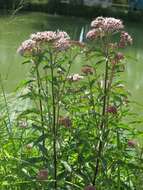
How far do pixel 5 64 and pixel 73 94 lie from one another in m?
3.83

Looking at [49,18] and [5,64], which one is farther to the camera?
[49,18]

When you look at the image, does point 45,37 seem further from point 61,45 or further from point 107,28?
point 107,28

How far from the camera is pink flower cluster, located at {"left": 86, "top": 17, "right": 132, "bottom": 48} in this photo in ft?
4.82

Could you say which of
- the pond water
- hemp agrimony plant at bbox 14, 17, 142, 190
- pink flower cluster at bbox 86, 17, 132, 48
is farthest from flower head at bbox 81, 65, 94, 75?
the pond water

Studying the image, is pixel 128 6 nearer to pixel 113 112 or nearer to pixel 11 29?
pixel 11 29

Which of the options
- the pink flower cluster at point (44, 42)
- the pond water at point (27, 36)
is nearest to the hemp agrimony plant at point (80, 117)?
the pink flower cluster at point (44, 42)

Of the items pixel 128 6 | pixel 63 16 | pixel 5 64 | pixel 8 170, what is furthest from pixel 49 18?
pixel 8 170

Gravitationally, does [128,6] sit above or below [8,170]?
below

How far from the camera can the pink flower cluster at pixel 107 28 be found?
4.82ft

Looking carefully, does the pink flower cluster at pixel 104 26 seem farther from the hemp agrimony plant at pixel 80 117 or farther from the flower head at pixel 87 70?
the flower head at pixel 87 70

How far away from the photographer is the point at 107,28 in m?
1.48

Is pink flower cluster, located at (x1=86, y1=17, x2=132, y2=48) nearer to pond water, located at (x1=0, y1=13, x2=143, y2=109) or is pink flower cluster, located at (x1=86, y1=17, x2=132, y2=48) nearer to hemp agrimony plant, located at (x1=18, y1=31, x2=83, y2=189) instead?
hemp agrimony plant, located at (x1=18, y1=31, x2=83, y2=189)

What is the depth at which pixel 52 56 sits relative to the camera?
143cm

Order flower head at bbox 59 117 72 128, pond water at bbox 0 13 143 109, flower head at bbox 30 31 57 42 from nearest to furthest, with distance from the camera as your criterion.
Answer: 1. flower head at bbox 30 31 57 42
2. flower head at bbox 59 117 72 128
3. pond water at bbox 0 13 143 109
